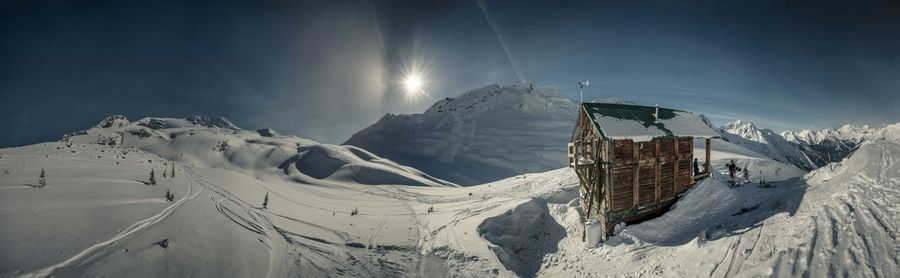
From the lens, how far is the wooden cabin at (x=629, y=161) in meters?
12.8

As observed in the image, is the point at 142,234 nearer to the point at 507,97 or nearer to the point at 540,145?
the point at 540,145

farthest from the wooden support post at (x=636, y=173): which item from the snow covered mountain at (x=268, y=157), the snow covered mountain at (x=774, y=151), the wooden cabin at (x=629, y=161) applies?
the snow covered mountain at (x=268, y=157)

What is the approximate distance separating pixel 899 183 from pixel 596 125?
7.88 meters

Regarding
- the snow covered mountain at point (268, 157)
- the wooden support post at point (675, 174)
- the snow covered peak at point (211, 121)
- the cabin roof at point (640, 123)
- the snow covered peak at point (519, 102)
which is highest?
the snow covered peak at point (519, 102)

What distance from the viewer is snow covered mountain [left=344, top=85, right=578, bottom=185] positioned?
184ft

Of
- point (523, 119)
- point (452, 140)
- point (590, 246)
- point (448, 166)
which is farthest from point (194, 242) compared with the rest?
point (523, 119)

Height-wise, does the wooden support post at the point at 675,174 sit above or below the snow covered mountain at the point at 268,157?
above

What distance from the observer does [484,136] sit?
69188mm

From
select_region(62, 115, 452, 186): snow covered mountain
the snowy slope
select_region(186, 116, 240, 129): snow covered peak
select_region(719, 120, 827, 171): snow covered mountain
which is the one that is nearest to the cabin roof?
the snowy slope

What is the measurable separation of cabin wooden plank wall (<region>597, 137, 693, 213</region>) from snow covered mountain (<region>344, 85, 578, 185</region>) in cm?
3716

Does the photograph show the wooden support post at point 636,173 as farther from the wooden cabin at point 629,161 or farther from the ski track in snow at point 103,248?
the ski track in snow at point 103,248

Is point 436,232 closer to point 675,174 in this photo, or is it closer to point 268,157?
point 675,174

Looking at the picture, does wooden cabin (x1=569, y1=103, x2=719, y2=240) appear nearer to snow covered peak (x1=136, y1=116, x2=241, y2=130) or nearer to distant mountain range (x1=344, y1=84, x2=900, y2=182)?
distant mountain range (x1=344, y1=84, x2=900, y2=182)

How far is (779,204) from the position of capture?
36.1ft
